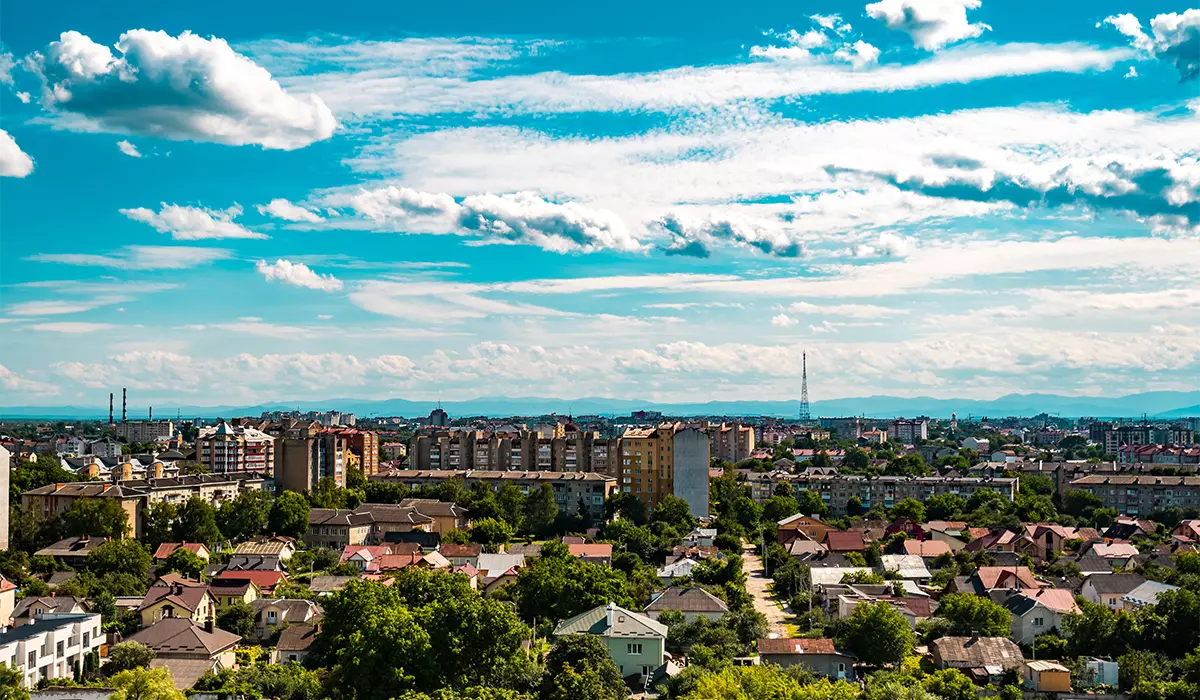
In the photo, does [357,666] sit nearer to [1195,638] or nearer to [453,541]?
[1195,638]

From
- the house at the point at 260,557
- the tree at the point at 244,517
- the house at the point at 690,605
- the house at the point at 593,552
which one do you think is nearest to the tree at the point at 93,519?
the tree at the point at 244,517

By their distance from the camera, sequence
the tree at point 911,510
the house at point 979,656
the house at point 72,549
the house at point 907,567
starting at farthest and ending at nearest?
the tree at point 911,510 → the house at point 907,567 → the house at point 72,549 → the house at point 979,656

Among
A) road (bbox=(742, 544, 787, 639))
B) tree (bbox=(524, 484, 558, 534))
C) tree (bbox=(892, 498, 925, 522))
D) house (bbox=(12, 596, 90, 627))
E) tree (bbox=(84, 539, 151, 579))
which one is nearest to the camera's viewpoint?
house (bbox=(12, 596, 90, 627))

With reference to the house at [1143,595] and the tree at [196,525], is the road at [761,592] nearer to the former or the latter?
the house at [1143,595]

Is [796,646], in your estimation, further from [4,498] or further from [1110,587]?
[4,498]

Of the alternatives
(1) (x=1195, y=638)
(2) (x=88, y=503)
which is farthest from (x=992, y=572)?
(2) (x=88, y=503)

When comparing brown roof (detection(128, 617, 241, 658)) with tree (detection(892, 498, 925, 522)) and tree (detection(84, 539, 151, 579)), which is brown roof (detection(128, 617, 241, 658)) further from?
tree (detection(892, 498, 925, 522))

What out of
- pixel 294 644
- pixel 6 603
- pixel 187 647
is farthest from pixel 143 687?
pixel 6 603

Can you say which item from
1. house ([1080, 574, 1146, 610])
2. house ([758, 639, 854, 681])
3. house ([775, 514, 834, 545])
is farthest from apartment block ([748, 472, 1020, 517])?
house ([758, 639, 854, 681])
